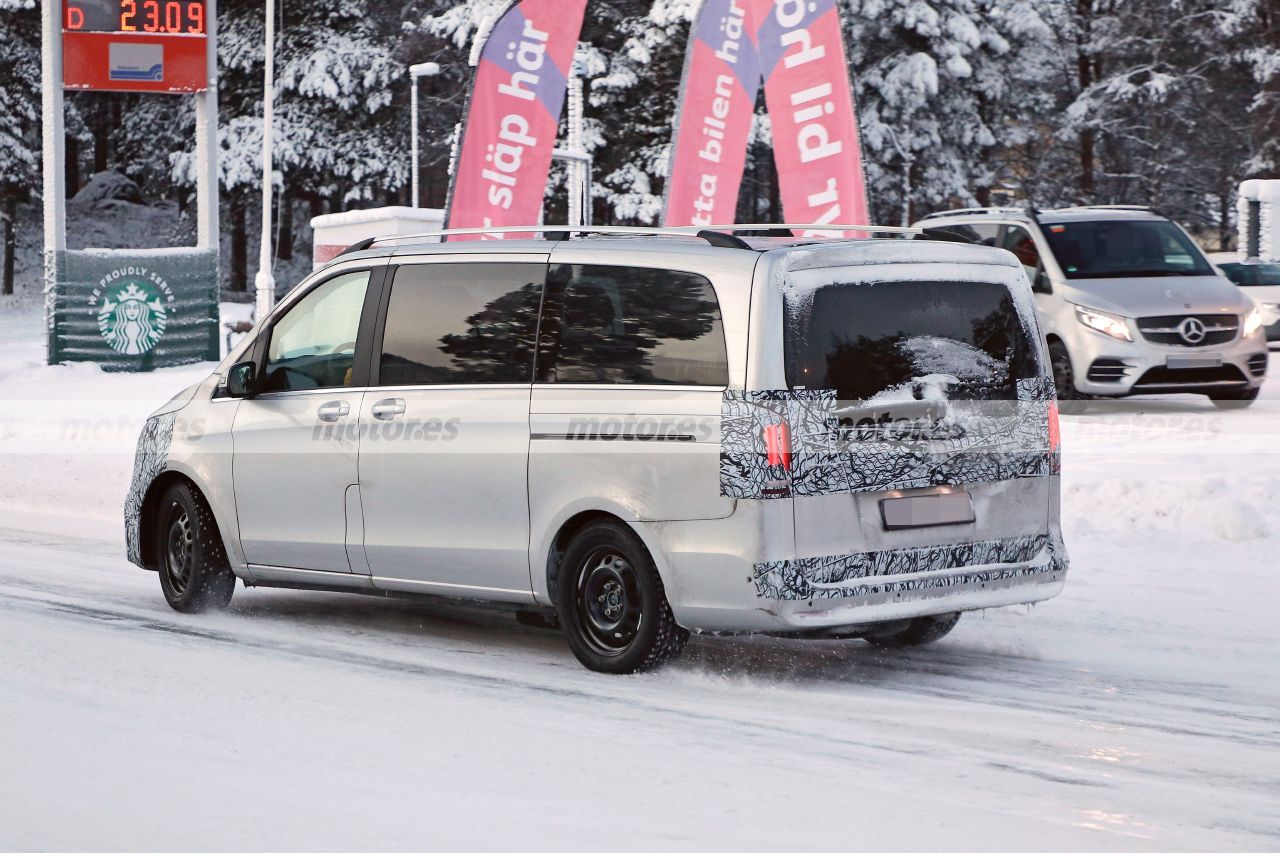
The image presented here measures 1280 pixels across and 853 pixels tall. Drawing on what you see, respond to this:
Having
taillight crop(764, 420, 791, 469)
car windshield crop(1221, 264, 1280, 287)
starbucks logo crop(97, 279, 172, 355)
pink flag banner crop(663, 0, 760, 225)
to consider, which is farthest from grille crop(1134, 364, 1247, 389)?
starbucks logo crop(97, 279, 172, 355)

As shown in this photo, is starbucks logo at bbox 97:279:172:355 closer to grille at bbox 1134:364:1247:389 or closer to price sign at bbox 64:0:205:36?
price sign at bbox 64:0:205:36

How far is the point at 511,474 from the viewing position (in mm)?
7773

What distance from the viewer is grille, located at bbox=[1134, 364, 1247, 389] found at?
17594mm

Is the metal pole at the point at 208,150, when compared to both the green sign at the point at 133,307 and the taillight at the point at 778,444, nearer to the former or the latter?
the green sign at the point at 133,307

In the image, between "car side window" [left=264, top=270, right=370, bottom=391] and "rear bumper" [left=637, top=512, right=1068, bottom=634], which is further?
"car side window" [left=264, top=270, right=370, bottom=391]

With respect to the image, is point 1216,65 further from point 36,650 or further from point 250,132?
point 36,650

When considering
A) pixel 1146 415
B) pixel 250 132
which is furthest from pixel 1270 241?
pixel 250 132

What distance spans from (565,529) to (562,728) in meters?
1.22

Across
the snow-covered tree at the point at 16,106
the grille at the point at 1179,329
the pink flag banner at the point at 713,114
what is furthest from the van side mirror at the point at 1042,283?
the snow-covered tree at the point at 16,106

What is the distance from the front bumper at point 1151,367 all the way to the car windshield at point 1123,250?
0.88m

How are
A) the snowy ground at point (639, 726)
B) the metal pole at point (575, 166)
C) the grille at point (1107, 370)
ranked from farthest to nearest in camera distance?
the metal pole at point (575, 166) → the grille at point (1107, 370) → the snowy ground at point (639, 726)

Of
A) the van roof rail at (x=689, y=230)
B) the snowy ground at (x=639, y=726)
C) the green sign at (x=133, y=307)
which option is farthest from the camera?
the green sign at (x=133, y=307)

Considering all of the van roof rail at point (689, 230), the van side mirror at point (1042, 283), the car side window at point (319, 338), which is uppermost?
the van roof rail at point (689, 230)

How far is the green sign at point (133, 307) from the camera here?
91.4ft
